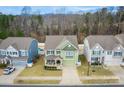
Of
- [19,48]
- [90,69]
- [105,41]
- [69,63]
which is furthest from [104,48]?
[19,48]

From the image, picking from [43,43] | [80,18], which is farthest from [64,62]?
[80,18]

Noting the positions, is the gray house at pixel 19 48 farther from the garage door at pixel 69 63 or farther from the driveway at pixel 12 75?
the garage door at pixel 69 63

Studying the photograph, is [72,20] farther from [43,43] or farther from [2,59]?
[2,59]

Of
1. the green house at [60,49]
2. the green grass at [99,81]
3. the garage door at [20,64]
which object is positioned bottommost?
the green grass at [99,81]

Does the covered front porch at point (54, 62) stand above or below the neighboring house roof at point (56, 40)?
below

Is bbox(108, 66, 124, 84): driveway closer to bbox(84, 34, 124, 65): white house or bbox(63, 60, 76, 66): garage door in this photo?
bbox(84, 34, 124, 65): white house

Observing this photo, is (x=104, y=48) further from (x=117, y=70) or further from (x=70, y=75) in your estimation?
(x=70, y=75)

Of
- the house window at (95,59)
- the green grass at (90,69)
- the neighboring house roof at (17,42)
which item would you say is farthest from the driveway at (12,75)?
the house window at (95,59)
